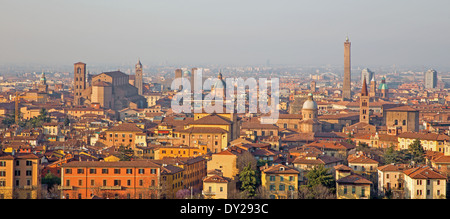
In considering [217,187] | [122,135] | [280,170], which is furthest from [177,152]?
[217,187]

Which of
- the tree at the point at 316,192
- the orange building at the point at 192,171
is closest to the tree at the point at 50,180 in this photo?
the orange building at the point at 192,171

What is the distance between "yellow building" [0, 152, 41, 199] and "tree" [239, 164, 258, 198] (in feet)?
12.2

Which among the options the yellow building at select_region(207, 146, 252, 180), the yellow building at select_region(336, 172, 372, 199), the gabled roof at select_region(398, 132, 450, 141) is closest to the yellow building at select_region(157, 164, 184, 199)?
the yellow building at select_region(207, 146, 252, 180)

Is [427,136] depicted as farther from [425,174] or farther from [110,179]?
[110,179]

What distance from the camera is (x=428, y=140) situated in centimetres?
2486

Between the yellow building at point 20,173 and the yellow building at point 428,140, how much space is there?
1171cm

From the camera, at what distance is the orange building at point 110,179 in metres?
15.9

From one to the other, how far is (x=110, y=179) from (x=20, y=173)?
1.66m

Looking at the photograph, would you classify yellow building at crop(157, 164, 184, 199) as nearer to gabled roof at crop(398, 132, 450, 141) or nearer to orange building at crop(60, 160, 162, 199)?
orange building at crop(60, 160, 162, 199)

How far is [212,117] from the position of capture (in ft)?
83.1

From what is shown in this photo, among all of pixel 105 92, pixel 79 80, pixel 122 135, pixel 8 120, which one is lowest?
pixel 8 120

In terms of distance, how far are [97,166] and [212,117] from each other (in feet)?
30.4

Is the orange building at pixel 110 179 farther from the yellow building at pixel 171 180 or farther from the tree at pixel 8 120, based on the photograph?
the tree at pixel 8 120
